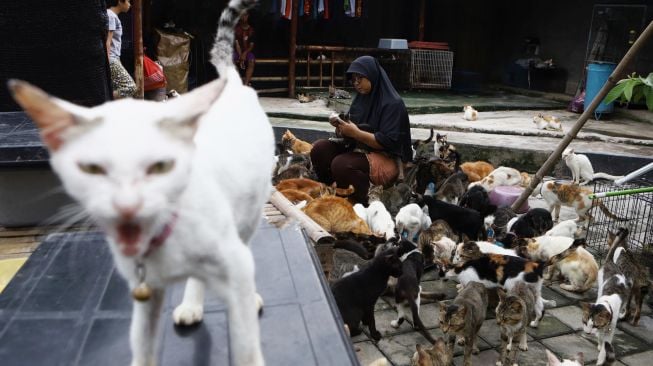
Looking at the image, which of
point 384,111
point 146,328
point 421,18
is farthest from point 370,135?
point 421,18

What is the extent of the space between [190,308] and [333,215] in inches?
111

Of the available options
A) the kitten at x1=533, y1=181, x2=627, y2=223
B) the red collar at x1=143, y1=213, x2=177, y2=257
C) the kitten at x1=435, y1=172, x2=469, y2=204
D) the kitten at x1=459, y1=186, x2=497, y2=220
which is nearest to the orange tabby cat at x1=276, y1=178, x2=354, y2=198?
the kitten at x1=435, y1=172, x2=469, y2=204

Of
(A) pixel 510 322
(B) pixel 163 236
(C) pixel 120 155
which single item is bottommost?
(A) pixel 510 322

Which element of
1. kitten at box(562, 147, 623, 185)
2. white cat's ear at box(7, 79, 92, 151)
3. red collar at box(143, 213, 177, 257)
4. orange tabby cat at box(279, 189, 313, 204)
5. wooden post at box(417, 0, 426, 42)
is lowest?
orange tabby cat at box(279, 189, 313, 204)

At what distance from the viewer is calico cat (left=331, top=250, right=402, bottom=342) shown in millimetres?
3721

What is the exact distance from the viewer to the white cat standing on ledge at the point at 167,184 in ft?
3.94

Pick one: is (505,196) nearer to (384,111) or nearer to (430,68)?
(384,111)

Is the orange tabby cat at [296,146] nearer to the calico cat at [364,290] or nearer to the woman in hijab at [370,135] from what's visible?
the woman in hijab at [370,135]

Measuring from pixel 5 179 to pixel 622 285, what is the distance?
4440 mm

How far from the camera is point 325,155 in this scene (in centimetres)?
664

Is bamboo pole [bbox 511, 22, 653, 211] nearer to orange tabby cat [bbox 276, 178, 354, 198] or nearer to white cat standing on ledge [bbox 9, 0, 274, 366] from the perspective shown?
orange tabby cat [bbox 276, 178, 354, 198]

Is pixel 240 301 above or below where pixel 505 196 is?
above

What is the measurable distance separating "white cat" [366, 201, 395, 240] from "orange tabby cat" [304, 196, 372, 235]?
1.02 feet

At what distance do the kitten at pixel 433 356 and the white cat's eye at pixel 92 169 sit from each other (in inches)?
103
